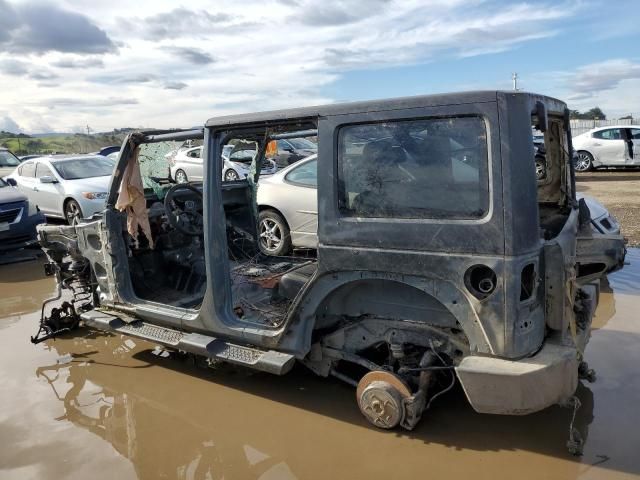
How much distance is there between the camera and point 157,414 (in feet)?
12.8

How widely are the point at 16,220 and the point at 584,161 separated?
16.8m

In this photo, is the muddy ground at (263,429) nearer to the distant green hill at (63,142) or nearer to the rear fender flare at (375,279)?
the rear fender flare at (375,279)

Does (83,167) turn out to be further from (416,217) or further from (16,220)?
(416,217)

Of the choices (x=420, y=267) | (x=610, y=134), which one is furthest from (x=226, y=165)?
(x=610, y=134)

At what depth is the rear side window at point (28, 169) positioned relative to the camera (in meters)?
11.9

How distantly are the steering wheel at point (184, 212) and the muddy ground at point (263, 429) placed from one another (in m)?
1.24

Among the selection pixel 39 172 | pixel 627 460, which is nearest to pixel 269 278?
pixel 627 460

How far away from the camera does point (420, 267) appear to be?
305 cm

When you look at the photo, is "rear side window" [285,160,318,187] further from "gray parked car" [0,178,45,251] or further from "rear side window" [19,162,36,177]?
"rear side window" [19,162,36,177]

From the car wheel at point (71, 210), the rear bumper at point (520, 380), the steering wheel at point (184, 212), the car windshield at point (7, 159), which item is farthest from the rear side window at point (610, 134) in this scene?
the car windshield at point (7, 159)

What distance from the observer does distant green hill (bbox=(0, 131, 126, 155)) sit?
140 feet

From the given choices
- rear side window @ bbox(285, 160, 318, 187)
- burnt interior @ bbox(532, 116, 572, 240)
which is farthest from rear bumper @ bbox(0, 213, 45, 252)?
burnt interior @ bbox(532, 116, 572, 240)

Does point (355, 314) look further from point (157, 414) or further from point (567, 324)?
point (157, 414)

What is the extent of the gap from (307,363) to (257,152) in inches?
106
